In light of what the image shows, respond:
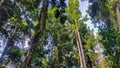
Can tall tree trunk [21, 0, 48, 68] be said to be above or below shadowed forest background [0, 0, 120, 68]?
below

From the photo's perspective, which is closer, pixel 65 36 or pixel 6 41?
pixel 6 41

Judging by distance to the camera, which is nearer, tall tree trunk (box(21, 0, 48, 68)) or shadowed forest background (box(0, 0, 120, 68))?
tall tree trunk (box(21, 0, 48, 68))

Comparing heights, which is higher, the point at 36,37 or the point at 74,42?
the point at 74,42

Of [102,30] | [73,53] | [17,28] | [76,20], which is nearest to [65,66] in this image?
[73,53]

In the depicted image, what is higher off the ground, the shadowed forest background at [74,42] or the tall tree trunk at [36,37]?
the shadowed forest background at [74,42]

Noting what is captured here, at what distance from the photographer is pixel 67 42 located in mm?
31484

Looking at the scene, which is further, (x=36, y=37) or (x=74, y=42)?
(x=74, y=42)

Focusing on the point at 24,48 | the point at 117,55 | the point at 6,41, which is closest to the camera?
the point at 6,41

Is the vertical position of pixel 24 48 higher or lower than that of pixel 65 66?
higher

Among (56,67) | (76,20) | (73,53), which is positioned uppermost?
(76,20)

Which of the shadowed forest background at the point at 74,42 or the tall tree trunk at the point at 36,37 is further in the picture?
the shadowed forest background at the point at 74,42

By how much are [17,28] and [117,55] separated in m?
17.2

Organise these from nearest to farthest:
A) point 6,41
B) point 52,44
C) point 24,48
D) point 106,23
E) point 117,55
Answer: point 6,41, point 24,48, point 52,44, point 117,55, point 106,23

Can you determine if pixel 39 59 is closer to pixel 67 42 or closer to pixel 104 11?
pixel 67 42
